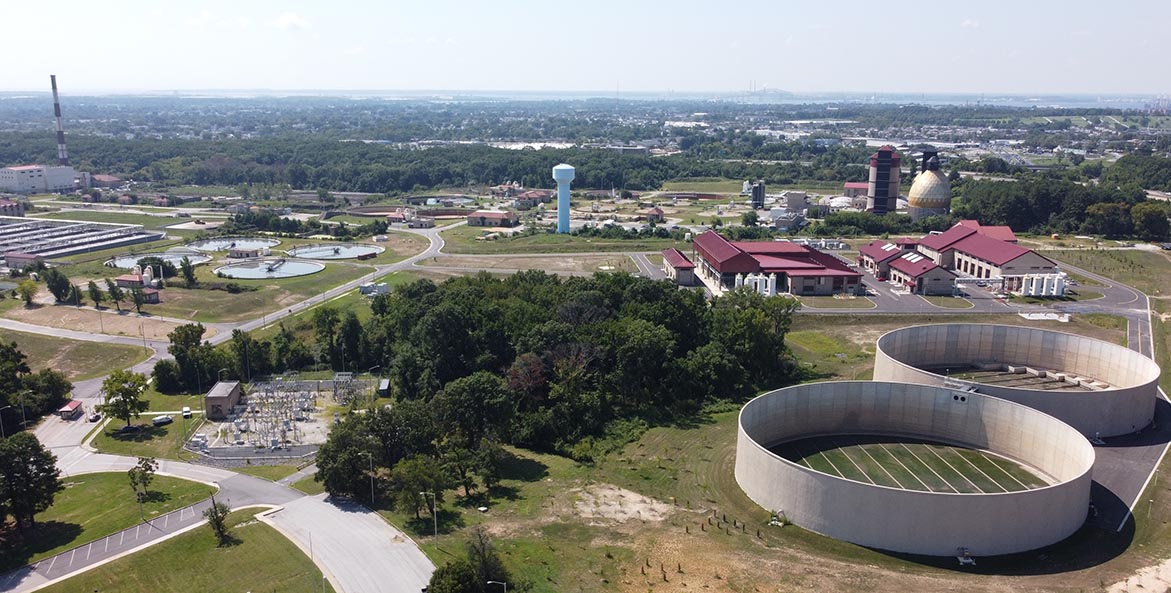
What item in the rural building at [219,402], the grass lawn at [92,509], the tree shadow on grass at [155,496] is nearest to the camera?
the grass lawn at [92,509]

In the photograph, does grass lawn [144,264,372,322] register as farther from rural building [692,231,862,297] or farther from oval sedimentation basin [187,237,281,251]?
rural building [692,231,862,297]

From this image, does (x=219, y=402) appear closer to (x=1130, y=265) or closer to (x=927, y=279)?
(x=927, y=279)

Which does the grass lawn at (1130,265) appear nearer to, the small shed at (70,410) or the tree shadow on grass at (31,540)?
the tree shadow on grass at (31,540)

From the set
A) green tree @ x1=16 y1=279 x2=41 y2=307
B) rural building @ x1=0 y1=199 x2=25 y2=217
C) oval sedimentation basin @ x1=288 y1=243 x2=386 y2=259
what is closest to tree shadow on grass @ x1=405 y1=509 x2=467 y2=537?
green tree @ x1=16 y1=279 x2=41 y2=307

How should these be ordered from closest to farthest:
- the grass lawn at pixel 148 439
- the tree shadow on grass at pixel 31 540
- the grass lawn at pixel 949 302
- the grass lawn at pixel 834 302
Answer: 1. the tree shadow on grass at pixel 31 540
2. the grass lawn at pixel 148 439
3. the grass lawn at pixel 949 302
4. the grass lawn at pixel 834 302

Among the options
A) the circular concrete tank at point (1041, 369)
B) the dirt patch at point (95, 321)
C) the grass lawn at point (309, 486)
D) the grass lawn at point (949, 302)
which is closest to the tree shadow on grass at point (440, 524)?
the grass lawn at point (309, 486)

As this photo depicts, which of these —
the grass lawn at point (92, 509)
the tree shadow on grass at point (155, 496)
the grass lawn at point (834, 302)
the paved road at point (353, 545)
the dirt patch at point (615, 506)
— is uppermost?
the grass lawn at point (834, 302)
